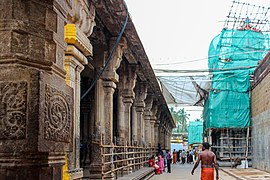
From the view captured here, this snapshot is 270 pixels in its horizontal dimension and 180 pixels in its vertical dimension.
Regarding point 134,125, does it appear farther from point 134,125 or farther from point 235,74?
point 235,74

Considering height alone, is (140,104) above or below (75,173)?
above

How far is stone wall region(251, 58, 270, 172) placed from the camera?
19.5 m

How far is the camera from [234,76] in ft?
82.0

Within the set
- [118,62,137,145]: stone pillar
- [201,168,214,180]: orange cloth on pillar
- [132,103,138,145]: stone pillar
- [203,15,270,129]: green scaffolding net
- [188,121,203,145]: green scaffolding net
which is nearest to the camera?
[201,168,214,180]: orange cloth on pillar

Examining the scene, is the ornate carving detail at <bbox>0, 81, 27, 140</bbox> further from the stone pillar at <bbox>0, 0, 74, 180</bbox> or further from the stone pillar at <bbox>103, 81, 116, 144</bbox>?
the stone pillar at <bbox>103, 81, 116, 144</bbox>

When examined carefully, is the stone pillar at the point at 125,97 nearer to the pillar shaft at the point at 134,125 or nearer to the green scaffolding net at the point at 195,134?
the pillar shaft at the point at 134,125

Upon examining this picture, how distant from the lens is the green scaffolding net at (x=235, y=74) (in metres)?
24.7

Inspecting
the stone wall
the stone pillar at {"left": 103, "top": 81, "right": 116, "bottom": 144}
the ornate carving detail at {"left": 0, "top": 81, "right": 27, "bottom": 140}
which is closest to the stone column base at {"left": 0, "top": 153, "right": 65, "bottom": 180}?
the ornate carving detail at {"left": 0, "top": 81, "right": 27, "bottom": 140}

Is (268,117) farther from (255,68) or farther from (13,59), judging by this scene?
(13,59)

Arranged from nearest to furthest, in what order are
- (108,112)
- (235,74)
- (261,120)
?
(108,112)
(261,120)
(235,74)

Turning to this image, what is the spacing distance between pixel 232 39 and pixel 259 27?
1.87m

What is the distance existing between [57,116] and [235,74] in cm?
2270

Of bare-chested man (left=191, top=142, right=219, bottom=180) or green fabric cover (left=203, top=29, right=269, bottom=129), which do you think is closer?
bare-chested man (left=191, top=142, right=219, bottom=180)

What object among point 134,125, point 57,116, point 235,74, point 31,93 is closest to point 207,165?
point 57,116
